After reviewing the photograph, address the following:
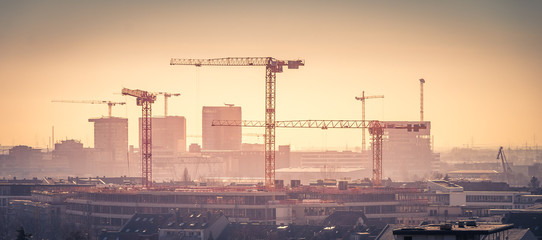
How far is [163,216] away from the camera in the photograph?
467 feet

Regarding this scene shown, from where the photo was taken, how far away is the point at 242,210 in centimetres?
16262

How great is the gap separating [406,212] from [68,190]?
174 ft

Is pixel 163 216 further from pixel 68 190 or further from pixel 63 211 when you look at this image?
pixel 68 190

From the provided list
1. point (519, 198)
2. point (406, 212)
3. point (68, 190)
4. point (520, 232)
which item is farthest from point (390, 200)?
point (520, 232)

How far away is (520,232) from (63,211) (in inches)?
3498

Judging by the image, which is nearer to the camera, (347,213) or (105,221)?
(347,213)

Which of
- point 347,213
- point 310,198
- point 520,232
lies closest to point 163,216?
point 347,213

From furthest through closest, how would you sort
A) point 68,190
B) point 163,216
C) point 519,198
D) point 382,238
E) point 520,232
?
1. point 68,190
2. point 519,198
3. point 163,216
4. point 382,238
5. point 520,232

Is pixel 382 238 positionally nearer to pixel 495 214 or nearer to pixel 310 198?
pixel 495 214

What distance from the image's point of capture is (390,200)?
559 ft

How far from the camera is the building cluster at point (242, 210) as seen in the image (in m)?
136

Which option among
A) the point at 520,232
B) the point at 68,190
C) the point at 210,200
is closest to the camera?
the point at 520,232

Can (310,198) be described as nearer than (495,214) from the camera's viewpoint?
No

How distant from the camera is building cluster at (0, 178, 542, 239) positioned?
13625 centimetres
